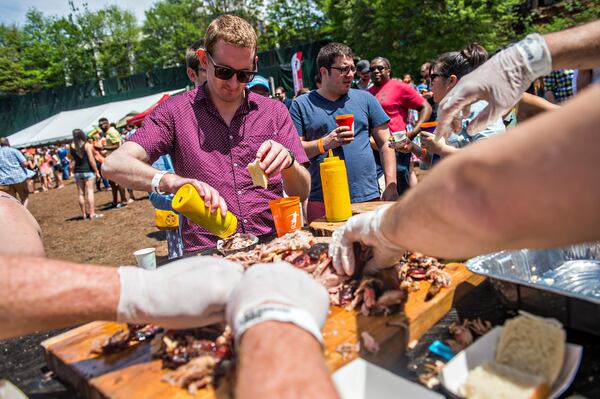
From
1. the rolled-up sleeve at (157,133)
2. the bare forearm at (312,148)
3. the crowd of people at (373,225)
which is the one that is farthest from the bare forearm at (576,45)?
the rolled-up sleeve at (157,133)

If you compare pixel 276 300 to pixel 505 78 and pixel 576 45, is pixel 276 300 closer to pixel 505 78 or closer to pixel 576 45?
pixel 505 78

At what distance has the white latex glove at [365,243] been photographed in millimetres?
1587

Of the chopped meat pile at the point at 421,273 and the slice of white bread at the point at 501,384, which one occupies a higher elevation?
the slice of white bread at the point at 501,384

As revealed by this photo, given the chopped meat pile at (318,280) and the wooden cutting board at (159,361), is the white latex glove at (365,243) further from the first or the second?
the wooden cutting board at (159,361)

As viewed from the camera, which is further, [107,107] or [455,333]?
[107,107]

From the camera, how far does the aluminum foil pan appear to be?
4.51 ft

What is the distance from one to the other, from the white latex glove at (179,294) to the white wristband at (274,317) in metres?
0.22

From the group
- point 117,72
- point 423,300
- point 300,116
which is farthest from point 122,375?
point 117,72

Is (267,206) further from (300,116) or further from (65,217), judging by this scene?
(65,217)

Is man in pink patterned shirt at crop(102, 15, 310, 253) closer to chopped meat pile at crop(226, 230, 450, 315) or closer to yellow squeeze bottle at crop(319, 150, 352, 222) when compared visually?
yellow squeeze bottle at crop(319, 150, 352, 222)

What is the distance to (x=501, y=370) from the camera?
1.13m

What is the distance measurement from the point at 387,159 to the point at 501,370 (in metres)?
3.61

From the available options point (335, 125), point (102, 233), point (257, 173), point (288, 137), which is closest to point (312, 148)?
point (335, 125)

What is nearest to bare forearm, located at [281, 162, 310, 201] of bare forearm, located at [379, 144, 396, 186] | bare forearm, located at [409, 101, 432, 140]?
bare forearm, located at [379, 144, 396, 186]
